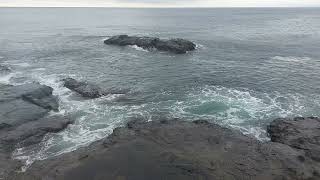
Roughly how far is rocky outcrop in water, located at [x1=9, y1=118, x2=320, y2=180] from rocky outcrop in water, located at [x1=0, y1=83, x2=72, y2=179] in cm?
556

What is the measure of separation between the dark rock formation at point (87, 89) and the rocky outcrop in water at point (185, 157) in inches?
589

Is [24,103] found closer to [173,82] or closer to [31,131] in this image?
[31,131]

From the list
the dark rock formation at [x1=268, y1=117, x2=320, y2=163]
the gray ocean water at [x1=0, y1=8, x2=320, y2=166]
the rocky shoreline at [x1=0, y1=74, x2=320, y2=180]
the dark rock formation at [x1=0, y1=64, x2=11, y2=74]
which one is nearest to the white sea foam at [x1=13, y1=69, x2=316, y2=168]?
the gray ocean water at [x1=0, y1=8, x2=320, y2=166]

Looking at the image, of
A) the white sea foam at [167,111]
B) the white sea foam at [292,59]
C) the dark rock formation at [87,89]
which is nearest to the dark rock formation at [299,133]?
the white sea foam at [167,111]

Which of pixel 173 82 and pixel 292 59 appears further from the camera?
pixel 292 59

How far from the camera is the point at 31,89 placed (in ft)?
150

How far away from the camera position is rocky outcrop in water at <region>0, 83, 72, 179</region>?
107 feet

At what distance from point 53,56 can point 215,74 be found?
133 feet

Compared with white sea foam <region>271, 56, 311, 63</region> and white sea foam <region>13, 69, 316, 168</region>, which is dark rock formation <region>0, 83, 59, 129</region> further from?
white sea foam <region>271, 56, 311, 63</region>

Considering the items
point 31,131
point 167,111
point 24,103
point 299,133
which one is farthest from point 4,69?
point 299,133

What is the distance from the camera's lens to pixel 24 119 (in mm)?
38000

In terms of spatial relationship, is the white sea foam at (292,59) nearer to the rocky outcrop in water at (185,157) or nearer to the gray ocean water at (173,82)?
the gray ocean water at (173,82)

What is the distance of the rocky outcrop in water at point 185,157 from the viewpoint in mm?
26422

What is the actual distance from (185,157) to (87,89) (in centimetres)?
2547
